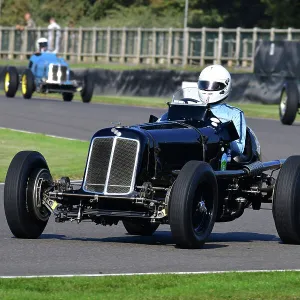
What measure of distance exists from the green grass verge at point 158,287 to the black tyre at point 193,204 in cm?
139

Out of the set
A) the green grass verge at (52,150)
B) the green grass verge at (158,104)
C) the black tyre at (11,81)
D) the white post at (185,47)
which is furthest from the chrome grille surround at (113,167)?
the white post at (185,47)

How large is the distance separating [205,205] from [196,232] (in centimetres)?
31

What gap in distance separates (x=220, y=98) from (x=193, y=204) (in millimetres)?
2114

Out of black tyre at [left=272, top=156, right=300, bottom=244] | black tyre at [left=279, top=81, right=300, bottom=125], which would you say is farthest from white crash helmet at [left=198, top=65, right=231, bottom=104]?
black tyre at [left=279, top=81, right=300, bottom=125]

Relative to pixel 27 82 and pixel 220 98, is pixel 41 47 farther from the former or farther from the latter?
pixel 220 98

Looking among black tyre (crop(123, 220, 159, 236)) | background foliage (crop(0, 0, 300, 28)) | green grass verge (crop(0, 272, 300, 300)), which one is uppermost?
background foliage (crop(0, 0, 300, 28))

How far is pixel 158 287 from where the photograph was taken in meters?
8.27

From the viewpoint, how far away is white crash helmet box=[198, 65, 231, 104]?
484 inches

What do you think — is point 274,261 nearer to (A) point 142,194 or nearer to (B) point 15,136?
(A) point 142,194

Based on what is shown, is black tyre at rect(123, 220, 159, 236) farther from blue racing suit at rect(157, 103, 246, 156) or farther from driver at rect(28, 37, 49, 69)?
driver at rect(28, 37, 49, 69)

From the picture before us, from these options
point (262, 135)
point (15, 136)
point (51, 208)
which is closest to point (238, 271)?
point (51, 208)

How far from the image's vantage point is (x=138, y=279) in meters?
8.58

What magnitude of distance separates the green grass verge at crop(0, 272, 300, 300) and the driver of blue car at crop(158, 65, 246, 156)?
336cm

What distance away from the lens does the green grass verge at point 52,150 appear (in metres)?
18.9
